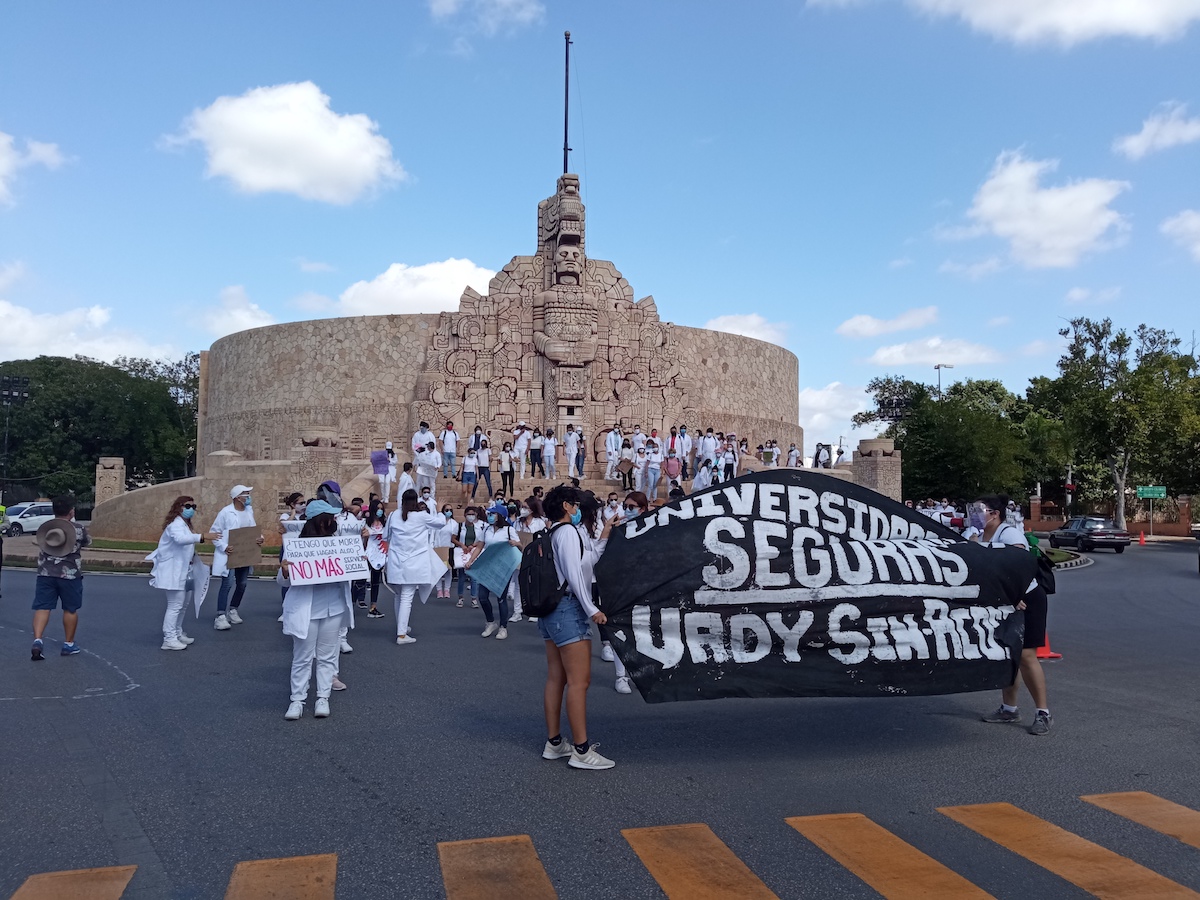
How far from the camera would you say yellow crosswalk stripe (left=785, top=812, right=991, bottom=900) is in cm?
407

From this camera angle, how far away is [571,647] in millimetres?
5828

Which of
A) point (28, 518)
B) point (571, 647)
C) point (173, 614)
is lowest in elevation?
point (173, 614)

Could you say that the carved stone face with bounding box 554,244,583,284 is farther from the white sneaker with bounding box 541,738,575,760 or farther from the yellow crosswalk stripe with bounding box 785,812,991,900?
the yellow crosswalk stripe with bounding box 785,812,991,900

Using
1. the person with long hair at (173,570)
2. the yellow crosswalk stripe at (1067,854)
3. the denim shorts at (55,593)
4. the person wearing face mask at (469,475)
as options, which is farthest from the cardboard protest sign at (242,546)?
the person wearing face mask at (469,475)

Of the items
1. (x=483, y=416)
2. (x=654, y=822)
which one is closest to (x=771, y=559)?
(x=654, y=822)

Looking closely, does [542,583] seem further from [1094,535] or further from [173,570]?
[1094,535]

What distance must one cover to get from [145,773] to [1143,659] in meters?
9.71

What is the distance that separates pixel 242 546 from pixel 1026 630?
8.68 meters

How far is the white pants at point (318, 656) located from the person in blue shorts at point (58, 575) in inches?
146

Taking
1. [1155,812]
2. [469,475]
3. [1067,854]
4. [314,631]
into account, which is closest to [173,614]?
[314,631]

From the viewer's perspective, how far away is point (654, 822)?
16.1 feet

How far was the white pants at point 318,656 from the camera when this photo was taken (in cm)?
720

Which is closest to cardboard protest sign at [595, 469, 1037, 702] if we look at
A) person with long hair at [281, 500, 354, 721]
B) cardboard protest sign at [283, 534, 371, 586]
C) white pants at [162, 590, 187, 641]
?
cardboard protest sign at [283, 534, 371, 586]

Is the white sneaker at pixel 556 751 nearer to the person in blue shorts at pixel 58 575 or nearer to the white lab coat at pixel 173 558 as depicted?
the white lab coat at pixel 173 558
